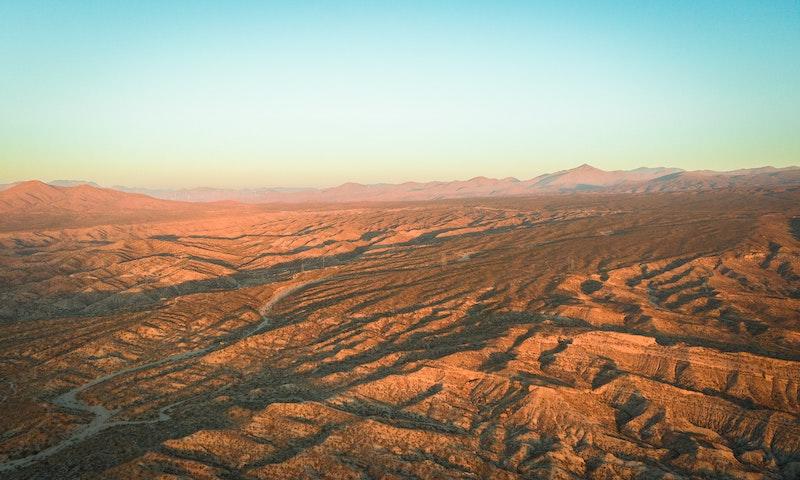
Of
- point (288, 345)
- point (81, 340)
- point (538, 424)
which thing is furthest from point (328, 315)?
point (538, 424)

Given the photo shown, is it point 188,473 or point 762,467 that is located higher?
point 188,473

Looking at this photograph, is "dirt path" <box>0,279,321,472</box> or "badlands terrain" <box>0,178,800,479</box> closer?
"badlands terrain" <box>0,178,800,479</box>

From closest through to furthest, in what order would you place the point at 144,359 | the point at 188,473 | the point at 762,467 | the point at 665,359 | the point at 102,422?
the point at 188,473
the point at 762,467
the point at 102,422
the point at 665,359
the point at 144,359

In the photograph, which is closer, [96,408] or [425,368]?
[96,408]

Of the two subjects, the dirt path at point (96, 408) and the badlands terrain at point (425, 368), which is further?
the dirt path at point (96, 408)

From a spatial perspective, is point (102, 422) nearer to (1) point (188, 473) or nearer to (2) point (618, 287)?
(1) point (188, 473)

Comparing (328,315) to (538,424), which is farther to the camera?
(328,315)

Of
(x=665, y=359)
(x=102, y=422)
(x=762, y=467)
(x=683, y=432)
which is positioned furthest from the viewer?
(x=665, y=359)

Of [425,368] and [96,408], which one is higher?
[425,368]
